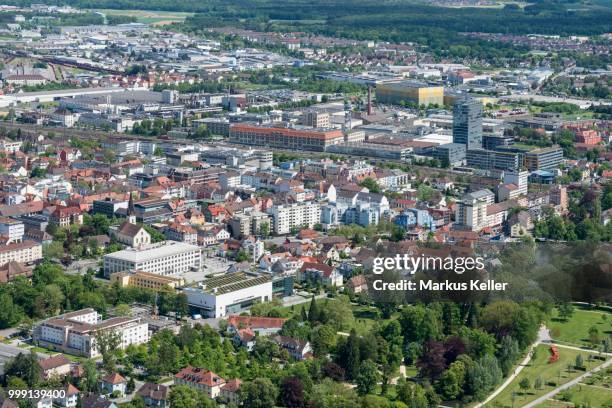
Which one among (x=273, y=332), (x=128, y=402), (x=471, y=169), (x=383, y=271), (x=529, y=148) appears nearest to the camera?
(x=128, y=402)

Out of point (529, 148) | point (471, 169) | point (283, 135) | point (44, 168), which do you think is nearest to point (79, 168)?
point (44, 168)

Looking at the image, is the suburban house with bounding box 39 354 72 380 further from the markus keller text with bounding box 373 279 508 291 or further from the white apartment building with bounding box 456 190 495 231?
the white apartment building with bounding box 456 190 495 231

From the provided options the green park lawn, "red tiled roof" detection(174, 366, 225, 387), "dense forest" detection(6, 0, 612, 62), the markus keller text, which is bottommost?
"dense forest" detection(6, 0, 612, 62)

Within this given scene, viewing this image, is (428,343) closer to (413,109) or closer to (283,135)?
(283,135)

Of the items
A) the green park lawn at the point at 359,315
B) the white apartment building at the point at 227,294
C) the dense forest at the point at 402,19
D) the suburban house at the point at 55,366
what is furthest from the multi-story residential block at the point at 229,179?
the dense forest at the point at 402,19

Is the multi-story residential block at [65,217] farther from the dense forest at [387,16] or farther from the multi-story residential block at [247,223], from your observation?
the dense forest at [387,16]

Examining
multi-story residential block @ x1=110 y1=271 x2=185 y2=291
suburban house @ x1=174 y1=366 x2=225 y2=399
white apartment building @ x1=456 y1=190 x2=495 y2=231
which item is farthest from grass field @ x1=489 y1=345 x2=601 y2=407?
white apartment building @ x1=456 y1=190 x2=495 y2=231

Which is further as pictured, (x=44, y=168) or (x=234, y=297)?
(x=44, y=168)
